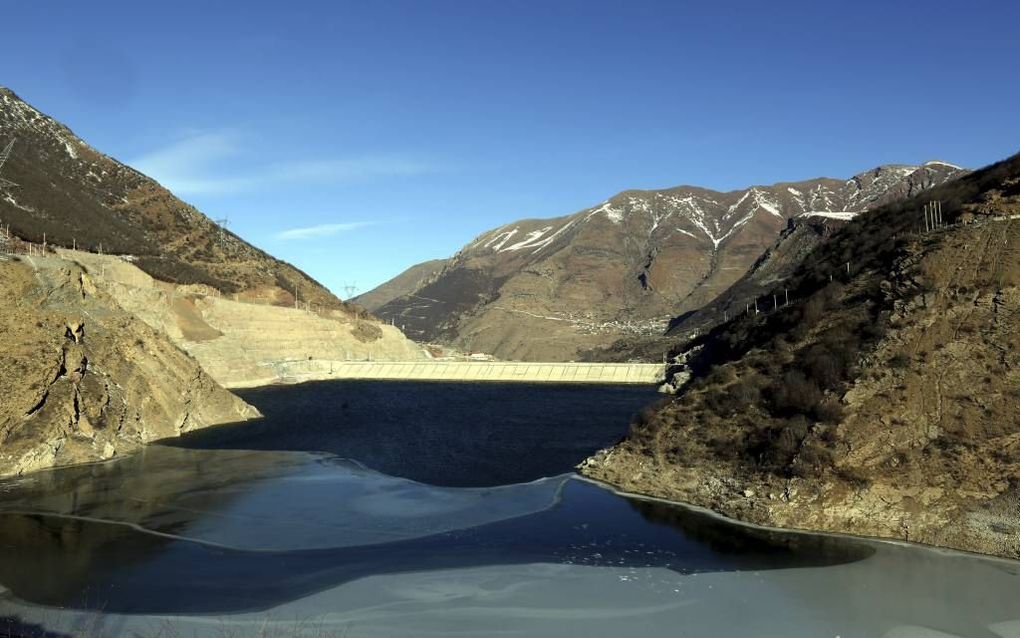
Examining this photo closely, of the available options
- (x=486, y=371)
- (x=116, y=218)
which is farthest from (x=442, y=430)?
(x=116, y=218)

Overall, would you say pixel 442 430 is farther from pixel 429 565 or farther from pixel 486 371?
pixel 486 371

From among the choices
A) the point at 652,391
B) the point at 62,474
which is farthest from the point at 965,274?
the point at 652,391

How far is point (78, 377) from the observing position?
39281 mm

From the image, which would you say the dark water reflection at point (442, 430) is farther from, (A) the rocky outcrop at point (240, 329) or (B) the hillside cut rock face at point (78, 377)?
(A) the rocky outcrop at point (240, 329)

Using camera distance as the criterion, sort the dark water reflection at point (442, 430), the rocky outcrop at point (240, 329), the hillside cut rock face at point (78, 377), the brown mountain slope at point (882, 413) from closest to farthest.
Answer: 1. the brown mountain slope at point (882, 413)
2. the hillside cut rock face at point (78, 377)
3. the dark water reflection at point (442, 430)
4. the rocky outcrop at point (240, 329)

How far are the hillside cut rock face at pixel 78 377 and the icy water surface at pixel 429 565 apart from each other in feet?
7.95

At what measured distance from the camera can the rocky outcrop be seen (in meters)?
80.4

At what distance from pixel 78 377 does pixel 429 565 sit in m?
28.2

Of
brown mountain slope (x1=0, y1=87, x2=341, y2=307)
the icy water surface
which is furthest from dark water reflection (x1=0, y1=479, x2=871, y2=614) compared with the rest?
brown mountain slope (x1=0, y1=87, x2=341, y2=307)

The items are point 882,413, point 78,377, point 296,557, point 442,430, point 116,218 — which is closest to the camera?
point 296,557

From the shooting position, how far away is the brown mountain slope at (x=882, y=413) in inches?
896

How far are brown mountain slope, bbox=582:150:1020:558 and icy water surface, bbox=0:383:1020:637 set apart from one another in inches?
59.8

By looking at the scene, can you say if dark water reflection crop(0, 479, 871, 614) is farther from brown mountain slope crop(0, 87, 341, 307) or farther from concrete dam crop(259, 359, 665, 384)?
concrete dam crop(259, 359, 665, 384)

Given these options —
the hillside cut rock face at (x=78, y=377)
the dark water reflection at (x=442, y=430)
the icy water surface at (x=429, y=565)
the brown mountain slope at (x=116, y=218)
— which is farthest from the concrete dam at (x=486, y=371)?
the icy water surface at (x=429, y=565)
